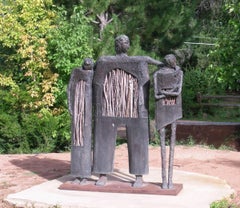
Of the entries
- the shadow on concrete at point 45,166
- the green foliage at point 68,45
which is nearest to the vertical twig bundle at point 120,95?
the shadow on concrete at point 45,166

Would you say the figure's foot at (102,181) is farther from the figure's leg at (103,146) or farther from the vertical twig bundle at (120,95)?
the vertical twig bundle at (120,95)

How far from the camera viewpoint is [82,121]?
7613 mm

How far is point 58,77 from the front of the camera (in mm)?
13883

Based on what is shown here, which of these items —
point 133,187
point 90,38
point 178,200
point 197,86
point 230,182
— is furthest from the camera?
point 197,86

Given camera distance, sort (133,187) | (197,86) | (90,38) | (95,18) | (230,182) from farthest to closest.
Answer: (197,86)
(95,18)
(90,38)
(230,182)
(133,187)

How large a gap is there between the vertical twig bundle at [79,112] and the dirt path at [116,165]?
1061 mm

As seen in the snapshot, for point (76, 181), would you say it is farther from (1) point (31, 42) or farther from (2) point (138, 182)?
(1) point (31, 42)

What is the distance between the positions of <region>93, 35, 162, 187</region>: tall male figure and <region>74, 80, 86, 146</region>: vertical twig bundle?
178 mm

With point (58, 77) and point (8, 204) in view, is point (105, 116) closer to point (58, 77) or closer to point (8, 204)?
point (8, 204)

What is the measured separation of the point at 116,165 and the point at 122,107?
2.61m

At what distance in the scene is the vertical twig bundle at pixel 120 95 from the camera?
290 inches

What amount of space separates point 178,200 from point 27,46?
8.14 m

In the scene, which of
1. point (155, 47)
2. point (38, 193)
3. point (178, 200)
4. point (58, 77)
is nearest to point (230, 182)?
point (178, 200)

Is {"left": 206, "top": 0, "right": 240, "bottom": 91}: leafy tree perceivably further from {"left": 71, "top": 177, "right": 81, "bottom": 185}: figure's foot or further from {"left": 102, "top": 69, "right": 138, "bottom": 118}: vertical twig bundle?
{"left": 71, "top": 177, "right": 81, "bottom": 185}: figure's foot
